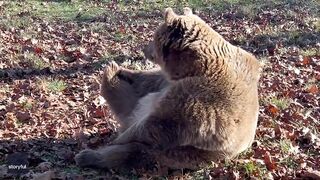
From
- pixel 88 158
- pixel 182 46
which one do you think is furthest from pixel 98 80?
pixel 182 46

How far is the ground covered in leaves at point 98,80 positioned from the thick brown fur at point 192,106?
207 mm

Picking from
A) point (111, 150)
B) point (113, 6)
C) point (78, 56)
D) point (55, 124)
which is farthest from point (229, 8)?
point (111, 150)

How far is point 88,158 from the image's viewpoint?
18.9ft

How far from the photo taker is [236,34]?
50.0ft

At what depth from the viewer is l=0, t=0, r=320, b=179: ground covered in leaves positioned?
19.5 feet

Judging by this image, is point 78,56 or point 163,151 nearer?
point 163,151

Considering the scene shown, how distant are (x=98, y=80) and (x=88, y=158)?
14.4 ft

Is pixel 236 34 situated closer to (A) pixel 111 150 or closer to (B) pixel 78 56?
(B) pixel 78 56

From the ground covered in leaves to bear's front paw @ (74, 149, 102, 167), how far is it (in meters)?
0.09

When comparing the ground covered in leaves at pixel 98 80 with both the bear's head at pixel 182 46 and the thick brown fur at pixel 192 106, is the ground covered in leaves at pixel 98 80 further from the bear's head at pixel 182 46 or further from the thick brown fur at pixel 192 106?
the bear's head at pixel 182 46

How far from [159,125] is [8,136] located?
221cm

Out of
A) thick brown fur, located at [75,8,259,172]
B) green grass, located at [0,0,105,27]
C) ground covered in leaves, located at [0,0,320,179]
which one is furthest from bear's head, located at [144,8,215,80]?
green grass, located at [0,0,105,27]

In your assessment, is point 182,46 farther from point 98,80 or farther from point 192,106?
point 98,80

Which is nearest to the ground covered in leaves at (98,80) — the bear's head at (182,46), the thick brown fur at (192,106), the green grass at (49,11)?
the green grass at (49,11)
